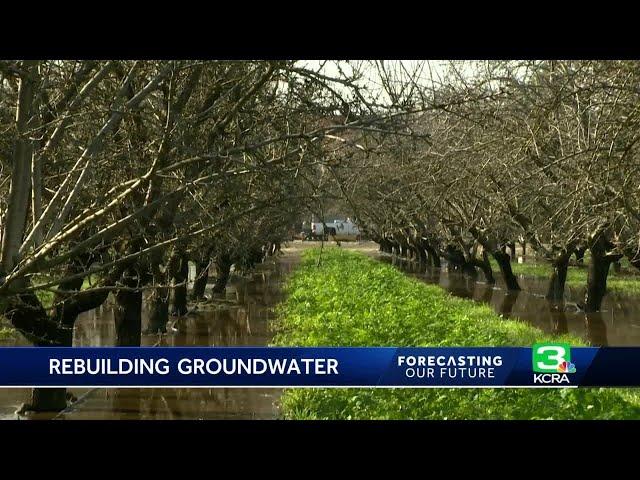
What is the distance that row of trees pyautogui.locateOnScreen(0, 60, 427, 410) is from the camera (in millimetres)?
6285

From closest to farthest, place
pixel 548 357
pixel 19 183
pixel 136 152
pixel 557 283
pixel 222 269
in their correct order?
1. pixel 19 183
2. pixel 548 357
3. pixel 136 152
4. pixel 557 283
5. pixel 222 269

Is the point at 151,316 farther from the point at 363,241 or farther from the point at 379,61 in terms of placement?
the point at 363,241

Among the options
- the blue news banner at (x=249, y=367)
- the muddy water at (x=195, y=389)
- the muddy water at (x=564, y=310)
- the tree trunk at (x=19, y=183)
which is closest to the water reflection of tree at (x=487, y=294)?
the muddy water at (x=564, y=310)

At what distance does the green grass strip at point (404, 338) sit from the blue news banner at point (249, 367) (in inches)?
63.2

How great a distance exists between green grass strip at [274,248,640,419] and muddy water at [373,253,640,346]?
1950 millimetres

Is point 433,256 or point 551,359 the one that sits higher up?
point 551,359

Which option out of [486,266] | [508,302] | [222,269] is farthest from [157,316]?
[486,266]

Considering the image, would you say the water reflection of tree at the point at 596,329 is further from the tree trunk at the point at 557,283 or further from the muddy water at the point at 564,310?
the tree trunk at the point at 557,283

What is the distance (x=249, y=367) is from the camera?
804cm

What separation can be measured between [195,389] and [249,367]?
715 cm

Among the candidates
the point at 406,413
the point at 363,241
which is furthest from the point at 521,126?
the point at 363,241

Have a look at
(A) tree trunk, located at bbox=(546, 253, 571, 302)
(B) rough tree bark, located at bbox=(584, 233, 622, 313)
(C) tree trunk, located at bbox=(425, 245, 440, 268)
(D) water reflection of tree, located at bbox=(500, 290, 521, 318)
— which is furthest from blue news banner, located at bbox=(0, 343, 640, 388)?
(C) tree trunk, located at bbox=(425, 245, 440, 268)

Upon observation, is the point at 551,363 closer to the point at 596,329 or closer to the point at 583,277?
the point at 596,329

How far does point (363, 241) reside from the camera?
106m
